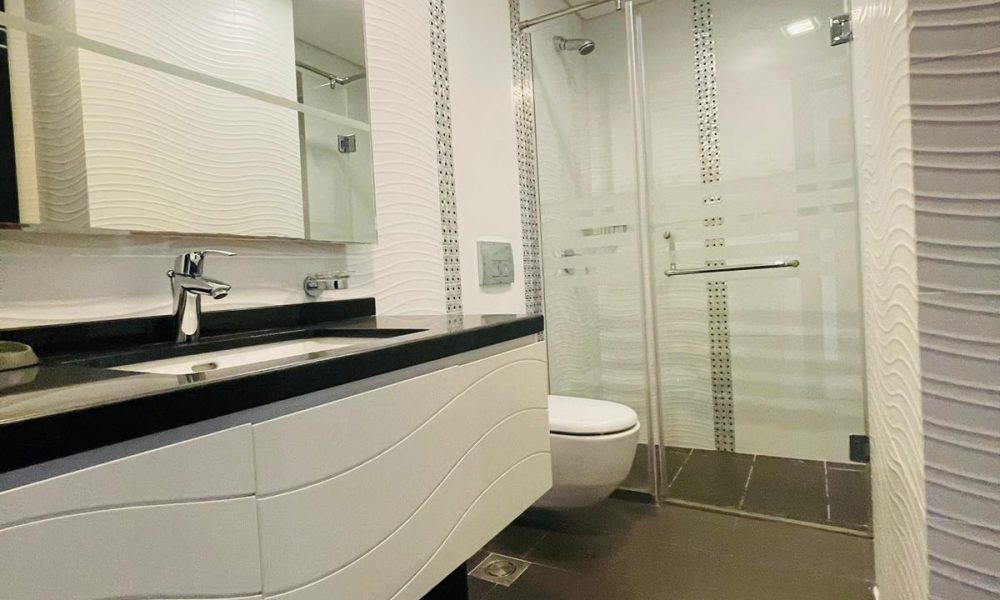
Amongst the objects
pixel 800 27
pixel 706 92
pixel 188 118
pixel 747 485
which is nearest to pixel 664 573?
pixel 747 485

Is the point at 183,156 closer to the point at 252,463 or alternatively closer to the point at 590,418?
the point at 252,463

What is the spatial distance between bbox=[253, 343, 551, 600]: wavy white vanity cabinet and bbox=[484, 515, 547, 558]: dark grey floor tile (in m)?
0.77

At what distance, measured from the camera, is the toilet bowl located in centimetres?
159

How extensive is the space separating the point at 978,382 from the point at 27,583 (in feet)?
3.05

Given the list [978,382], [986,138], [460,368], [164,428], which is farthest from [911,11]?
[164,428]

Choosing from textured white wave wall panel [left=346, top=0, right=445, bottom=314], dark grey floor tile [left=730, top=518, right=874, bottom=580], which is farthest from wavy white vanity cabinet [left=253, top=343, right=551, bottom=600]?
dark grey floor tile [left=730, top=518, right=874, bottom=580]

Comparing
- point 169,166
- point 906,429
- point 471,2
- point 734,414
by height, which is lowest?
point 734,414

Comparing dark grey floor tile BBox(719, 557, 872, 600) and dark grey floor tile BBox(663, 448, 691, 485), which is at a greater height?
dark grey floor tile BBox(663, 448, 691, 485)

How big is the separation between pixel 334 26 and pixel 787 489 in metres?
2.28

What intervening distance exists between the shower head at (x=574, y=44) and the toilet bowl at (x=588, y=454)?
175 cm

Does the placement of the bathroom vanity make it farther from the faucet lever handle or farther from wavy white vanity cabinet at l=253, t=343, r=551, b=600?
the faucet lever handle

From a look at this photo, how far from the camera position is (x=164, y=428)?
0.47 m

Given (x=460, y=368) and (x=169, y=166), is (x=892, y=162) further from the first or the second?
(x=169, y=166)

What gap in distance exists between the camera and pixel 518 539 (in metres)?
1.81
